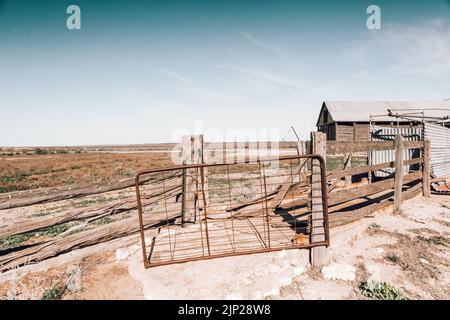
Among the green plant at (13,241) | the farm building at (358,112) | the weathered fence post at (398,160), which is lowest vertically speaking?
the green plant at (13,241)

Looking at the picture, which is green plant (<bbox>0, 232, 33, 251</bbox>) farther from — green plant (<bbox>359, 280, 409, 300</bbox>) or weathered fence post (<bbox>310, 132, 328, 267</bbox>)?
green plant (<bbox>359, 280, 409, 300</bbox>)

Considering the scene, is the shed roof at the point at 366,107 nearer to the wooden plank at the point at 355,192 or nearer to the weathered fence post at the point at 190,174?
the wooden plank at the point at 355,192

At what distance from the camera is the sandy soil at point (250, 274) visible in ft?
10.9

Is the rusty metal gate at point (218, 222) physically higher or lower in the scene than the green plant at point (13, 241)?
higher

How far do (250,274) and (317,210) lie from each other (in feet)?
4.97

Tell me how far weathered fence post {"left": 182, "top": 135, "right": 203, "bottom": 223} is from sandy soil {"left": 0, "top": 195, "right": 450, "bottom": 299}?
1250 mm

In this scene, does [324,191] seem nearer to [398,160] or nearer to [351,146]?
[351,146]

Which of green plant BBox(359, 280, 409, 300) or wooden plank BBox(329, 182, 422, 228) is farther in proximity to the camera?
wooden plank BBox(329, 182, 422, 228)

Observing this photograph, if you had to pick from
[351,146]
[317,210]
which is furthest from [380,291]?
[351,146]

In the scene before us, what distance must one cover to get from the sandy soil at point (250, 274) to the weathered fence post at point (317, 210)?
0.55 feet

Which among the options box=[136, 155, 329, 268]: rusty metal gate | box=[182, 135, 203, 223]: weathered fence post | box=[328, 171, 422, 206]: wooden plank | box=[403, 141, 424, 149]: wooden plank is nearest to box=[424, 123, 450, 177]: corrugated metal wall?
box=[403, 141, 424, 149]: wooden plank

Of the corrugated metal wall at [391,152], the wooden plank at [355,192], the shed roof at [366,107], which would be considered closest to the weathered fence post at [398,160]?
the wooden plank at [355,192]

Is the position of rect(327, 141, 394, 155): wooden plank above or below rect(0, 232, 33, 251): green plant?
above

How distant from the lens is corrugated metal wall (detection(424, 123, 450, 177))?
9.25 m
